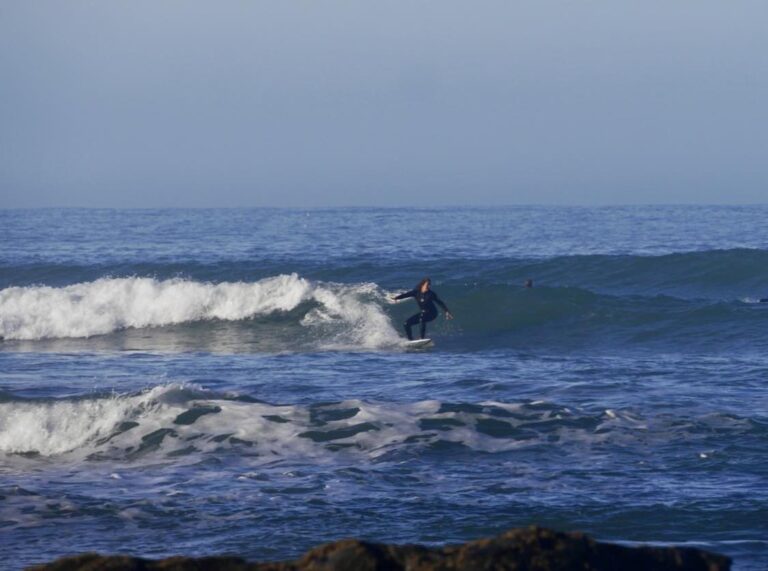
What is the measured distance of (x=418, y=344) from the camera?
71.7 feet

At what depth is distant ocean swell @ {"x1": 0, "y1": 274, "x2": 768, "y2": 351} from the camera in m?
22.9

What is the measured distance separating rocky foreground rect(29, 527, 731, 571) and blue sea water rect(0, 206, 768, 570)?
2.65 m

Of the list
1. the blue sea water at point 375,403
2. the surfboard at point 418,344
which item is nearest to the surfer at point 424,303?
the surfboard at point 418,344

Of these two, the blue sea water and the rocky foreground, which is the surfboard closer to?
the blue sea water

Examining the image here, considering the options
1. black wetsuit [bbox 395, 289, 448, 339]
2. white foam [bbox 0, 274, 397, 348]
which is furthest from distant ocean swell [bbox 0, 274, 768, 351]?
black wetsuit [bbox 395, 289, 448, 339]

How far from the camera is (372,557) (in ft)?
19.3

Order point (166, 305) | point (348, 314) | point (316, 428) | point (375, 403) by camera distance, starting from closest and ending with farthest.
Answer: point (316, 428) < point (375, 403) < point (348, 314) < point (166, 305)

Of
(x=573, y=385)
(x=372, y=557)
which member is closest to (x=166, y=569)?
(x=372, y=557)

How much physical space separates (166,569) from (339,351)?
15.4 m

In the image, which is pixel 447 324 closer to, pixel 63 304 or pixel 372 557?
pixel 63 304

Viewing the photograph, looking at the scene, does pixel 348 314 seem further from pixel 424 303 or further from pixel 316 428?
pixel 316 428

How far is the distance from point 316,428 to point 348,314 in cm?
1241

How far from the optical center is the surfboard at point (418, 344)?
2173cm

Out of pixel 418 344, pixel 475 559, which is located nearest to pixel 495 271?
pixel 418 344
